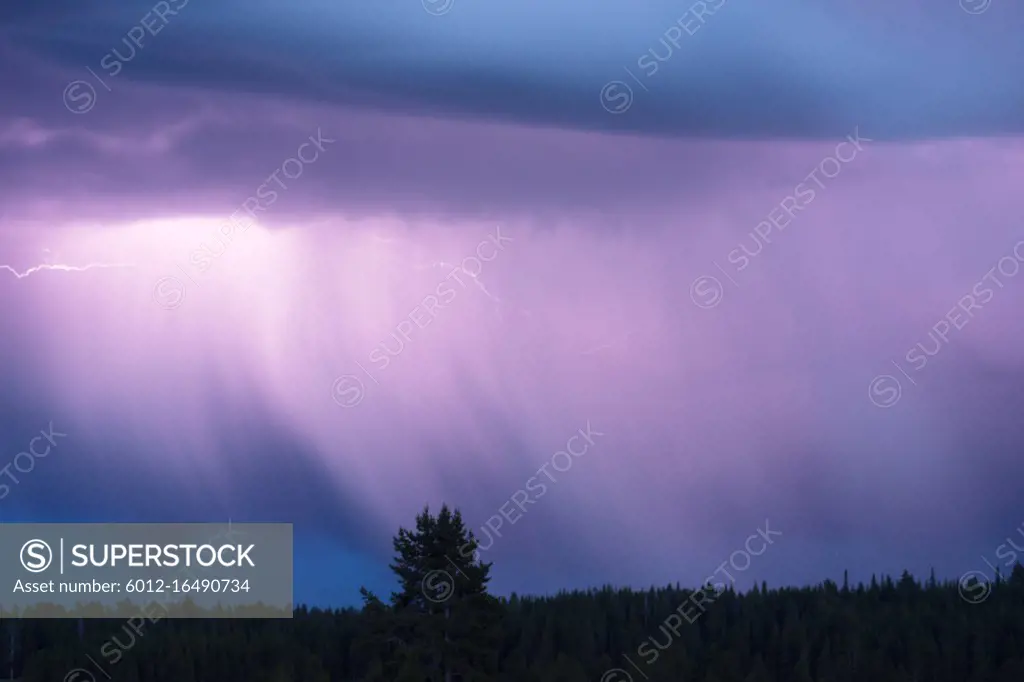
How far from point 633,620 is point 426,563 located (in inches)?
2984

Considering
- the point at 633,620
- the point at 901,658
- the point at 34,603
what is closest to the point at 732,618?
the point at 633,620

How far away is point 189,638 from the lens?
13300cm

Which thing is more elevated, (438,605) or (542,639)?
(542,639)

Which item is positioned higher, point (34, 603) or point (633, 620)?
point (34, 603)

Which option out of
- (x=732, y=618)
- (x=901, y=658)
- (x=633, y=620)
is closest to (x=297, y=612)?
(x=633, y=620)

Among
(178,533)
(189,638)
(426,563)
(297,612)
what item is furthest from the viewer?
(297,612)

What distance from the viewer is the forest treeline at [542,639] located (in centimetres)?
7375

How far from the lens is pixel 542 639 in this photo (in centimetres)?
12569

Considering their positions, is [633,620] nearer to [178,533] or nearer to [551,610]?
[551,610]

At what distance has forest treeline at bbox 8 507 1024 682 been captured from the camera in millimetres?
73750

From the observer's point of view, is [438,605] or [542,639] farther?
[542,639]

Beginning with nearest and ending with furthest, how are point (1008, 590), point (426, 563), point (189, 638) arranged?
point (426, 563), point (189, 638), point (1008, 590)

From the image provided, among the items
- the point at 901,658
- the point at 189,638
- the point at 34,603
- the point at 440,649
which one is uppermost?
the point at 34,603

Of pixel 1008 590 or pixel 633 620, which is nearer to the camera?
pixel 633 620
